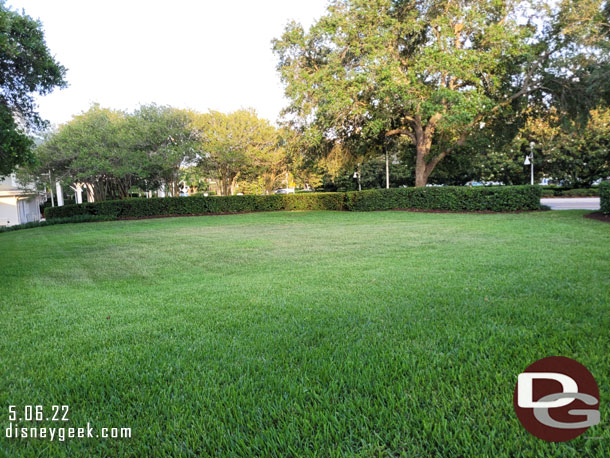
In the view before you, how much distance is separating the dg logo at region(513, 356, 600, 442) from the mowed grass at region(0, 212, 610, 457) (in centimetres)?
6

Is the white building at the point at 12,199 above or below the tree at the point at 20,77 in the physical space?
below

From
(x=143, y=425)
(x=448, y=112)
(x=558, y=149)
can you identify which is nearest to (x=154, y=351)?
(x=143, y=425)

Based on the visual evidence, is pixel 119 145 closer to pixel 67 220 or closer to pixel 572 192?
pixel 67 220

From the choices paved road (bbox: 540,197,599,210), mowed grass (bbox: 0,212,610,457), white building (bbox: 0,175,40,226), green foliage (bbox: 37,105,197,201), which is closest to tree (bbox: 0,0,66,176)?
mowed grass (bbox: 0,212,610,457)

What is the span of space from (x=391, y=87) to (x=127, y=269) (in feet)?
45.3

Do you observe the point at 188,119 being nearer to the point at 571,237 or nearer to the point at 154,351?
the point at 571,237

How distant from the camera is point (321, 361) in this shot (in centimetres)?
248

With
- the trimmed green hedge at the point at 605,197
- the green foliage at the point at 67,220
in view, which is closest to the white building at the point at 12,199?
the green foliage at the point at 67,220

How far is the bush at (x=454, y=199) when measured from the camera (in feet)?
54.7

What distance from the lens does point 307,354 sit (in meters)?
2.61

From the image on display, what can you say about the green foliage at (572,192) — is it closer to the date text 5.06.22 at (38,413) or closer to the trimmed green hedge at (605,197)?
the trimmed green hedge at (605,197)

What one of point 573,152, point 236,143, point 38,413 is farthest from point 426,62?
point 573,152

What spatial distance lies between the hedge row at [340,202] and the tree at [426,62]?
3.52 metres

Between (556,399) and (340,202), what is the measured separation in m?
23.4
